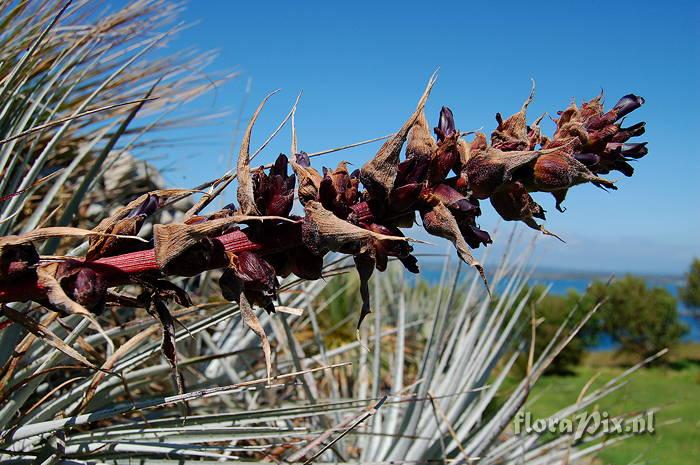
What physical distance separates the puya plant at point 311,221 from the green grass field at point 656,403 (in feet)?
5.51

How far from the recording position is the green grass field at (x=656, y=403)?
12.6 ft

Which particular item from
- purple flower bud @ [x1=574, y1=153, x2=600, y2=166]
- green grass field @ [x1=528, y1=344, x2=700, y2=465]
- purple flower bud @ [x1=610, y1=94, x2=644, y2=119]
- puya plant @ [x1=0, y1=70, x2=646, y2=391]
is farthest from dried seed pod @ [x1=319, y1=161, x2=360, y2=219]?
green grass field @ [x1=528, y1=344, x2=700, y2=465]

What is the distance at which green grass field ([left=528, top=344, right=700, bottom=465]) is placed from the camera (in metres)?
3.83

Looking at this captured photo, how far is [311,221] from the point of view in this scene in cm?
63

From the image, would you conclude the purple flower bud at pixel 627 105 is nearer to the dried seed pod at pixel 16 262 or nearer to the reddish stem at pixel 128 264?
the reddish stem at pixel 128 264

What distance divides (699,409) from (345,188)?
10.9 meters

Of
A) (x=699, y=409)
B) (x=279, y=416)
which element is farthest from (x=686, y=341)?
(x=279, y=416)

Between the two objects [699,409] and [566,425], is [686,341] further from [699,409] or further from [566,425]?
[566,425]

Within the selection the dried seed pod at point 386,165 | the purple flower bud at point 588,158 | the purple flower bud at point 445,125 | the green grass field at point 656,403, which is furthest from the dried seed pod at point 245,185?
the green grass field at point 656,403

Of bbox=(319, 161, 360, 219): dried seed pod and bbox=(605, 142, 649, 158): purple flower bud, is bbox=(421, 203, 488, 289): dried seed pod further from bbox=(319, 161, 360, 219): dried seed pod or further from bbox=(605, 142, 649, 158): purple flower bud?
bbox=(605, 142, 649, 158): purple flower bud

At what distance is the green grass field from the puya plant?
1679 mm

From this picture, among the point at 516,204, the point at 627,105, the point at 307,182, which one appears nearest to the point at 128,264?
the point at 307,182

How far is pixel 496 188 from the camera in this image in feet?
2.33

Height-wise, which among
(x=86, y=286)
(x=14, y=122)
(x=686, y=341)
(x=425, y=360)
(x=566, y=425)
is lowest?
(x=686, y=341)
